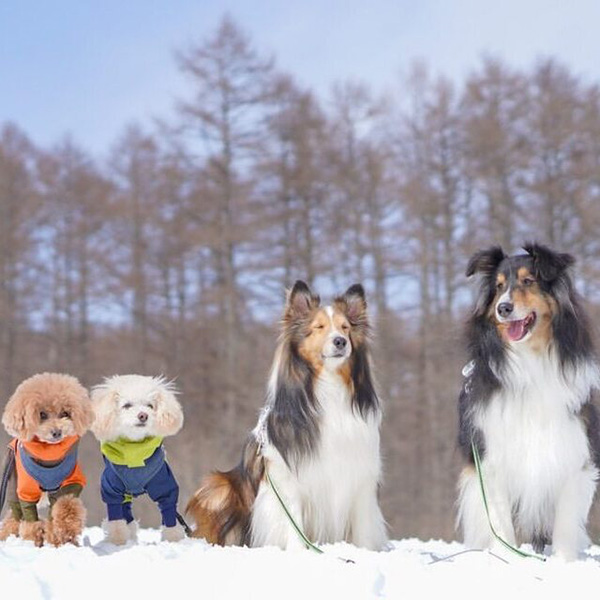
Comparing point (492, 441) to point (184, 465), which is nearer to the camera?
point (492, 441)

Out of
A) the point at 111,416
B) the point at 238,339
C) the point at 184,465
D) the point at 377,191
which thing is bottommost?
the point at 184,465

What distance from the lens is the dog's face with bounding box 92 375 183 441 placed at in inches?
199

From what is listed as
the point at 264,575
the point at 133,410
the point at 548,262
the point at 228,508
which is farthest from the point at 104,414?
the point at 548,262

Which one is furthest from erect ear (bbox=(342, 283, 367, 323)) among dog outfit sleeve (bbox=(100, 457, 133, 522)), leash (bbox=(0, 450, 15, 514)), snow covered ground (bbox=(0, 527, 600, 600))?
leash (bbox=(0, 450, 15, 514))

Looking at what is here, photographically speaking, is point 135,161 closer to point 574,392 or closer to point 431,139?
point 431,139

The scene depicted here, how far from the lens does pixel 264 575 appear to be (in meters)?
4.02

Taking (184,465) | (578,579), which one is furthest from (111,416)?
(184,465)

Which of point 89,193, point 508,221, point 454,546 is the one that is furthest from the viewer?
point 89,193

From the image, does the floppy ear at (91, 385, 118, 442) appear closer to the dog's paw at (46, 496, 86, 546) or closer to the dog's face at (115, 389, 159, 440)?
the dog's face at (115, 389, 159, 440)

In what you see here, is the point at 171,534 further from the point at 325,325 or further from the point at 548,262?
the point at 548,262

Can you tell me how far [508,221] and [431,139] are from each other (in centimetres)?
267

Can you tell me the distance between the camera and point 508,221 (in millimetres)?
18875

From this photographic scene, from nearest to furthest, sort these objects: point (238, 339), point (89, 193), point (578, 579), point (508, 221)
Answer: point (578, 579)
point (508, 221)
point (238, 339)
point (89, 193)

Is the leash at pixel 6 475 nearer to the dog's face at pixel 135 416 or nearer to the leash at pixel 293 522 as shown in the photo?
the dog's face at pixel 135 416
